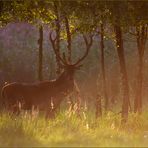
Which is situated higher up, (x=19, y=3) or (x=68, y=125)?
(x=19, y=3)

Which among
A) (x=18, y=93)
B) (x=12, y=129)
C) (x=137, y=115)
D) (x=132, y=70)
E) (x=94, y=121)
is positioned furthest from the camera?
(x=132, y=70)

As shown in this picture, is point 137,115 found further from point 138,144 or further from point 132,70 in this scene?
point 132,70

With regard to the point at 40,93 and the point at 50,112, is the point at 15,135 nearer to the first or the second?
the point at 50,112

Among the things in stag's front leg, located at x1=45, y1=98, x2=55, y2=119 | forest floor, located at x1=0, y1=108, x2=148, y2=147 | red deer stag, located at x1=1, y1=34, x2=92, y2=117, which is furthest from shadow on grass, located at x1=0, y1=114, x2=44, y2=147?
red deer stag, located at x1=1, y1=34, x2=92, y2=117

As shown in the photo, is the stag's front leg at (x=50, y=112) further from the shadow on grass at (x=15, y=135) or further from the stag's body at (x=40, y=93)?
the shadow on grass at (x=15, y=135)

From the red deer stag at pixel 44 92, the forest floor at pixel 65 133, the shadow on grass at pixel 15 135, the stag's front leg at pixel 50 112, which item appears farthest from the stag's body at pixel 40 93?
the shadow on grass at pixel 15 135

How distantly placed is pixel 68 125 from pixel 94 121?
5.34ft

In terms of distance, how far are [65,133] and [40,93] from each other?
461cm

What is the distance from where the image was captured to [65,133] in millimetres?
12547

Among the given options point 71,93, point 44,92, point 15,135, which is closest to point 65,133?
point 15,135

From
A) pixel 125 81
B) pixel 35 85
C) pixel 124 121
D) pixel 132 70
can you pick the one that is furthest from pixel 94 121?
pixel 132 70

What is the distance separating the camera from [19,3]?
15.5 meters

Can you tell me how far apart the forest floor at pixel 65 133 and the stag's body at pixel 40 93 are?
8.00 ft

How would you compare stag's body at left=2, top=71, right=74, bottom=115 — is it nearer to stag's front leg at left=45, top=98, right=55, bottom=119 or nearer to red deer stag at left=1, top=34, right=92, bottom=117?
red deer stag at left=1, top=34, right=92, bottom=117
